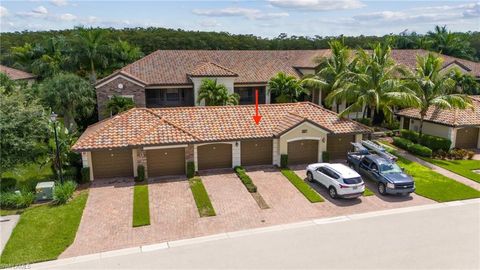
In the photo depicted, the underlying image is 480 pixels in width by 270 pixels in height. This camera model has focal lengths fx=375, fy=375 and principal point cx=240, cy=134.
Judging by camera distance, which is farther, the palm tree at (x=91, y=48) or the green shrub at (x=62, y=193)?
the palm tree at (x=91, y=48)

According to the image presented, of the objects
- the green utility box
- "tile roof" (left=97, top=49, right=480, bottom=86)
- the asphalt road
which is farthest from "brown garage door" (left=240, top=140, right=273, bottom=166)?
"tile roof" (left=97, top=49, right=480, bottom=86)

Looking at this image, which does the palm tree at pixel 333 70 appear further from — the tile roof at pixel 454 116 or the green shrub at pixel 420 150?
the green shrub at pixel 420 150

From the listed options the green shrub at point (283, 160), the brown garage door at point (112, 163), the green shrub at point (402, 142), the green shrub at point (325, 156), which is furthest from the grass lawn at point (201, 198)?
the green shrub at point (402, 142)

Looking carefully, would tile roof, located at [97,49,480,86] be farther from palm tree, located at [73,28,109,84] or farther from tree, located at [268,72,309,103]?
palm tree, located at [73,28,109,84]

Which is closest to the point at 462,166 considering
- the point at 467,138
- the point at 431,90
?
the point at 467,138

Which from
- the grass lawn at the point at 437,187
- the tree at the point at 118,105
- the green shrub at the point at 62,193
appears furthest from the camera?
the tree at the point at 118,105
